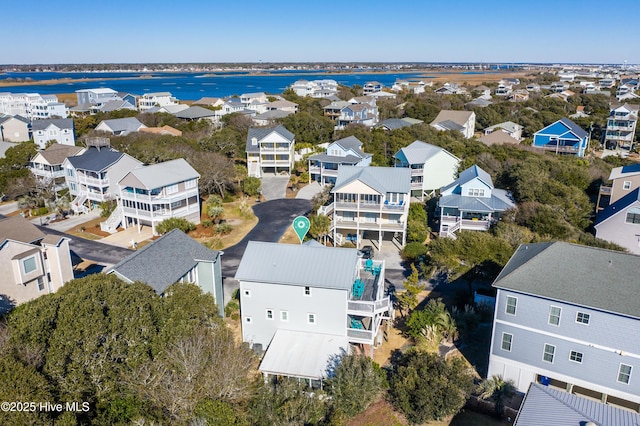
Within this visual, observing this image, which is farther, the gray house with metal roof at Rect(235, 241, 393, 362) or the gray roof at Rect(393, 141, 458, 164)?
the gray roof at Rect(393, 141, 458, 164)

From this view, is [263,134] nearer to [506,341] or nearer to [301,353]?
[301,353]

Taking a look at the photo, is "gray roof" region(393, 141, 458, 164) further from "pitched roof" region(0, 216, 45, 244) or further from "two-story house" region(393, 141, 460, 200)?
"pitched roof" region(0, 216, 45, 244)

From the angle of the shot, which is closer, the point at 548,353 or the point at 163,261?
the point at 548,353

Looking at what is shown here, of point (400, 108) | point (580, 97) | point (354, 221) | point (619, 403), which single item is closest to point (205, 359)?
point (619, 403)

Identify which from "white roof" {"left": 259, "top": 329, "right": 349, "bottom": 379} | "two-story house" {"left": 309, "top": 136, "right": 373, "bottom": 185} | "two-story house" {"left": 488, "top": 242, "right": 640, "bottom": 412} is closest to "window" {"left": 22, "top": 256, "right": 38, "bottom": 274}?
"white roof" {"left": 259, "top": 329, "right": 349, "bottom": 379}

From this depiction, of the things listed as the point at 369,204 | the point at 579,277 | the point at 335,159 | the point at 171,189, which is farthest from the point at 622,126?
the point at 171,189

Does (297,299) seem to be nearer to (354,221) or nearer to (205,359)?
(205,359)

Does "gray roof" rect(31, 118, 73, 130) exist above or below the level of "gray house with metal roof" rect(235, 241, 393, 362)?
above
